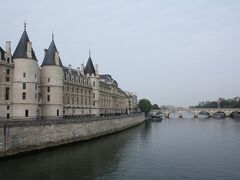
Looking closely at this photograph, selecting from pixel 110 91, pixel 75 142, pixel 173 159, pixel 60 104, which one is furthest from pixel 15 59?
pixel 110 91

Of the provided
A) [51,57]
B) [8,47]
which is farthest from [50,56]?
[8,47]

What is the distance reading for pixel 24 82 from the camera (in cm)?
4091

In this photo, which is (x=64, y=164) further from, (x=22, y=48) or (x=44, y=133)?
(x=22, y=48)

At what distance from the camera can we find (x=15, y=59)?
40875 millimetres

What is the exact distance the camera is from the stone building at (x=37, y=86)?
1587 inches

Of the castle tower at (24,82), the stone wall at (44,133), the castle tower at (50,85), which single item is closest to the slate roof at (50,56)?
the castle tower at (50,85)

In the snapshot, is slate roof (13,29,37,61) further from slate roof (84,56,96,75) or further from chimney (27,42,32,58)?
slate roof (84,56,96,75)

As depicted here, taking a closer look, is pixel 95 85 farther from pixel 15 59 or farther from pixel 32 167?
pixel 32 167

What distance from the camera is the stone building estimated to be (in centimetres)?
4031

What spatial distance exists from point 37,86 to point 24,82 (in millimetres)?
2846

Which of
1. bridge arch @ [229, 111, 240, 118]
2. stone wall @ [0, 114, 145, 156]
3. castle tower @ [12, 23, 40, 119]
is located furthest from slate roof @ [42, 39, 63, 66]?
bridge arch @ [229, 111, 240, 118]

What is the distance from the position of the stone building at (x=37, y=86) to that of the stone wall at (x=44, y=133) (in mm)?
5224

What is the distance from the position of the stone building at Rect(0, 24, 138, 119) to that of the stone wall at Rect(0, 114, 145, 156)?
17.1 feet

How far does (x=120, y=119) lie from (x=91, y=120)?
780 inches
